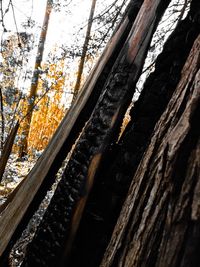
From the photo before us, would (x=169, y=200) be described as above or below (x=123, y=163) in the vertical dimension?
below

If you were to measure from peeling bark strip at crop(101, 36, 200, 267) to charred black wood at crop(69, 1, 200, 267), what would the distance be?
0.20 metres

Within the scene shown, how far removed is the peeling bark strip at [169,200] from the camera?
1.34ft

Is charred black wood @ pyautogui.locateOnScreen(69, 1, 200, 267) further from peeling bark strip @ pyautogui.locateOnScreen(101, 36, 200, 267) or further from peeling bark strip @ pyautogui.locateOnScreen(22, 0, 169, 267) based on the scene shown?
peeling bark strip @ pyautogui.locateOnScreen(101, 36, 200, 267)

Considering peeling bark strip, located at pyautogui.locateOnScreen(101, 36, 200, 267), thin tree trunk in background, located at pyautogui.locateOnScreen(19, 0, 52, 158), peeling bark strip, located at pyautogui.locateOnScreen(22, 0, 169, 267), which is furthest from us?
thin tree trunk in background, located at pyautogui.locateOnScreen(19, 0, 52, 158)

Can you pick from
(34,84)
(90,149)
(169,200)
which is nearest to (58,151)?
(90,149)

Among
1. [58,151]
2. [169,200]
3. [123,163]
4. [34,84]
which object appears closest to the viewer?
[169,200]

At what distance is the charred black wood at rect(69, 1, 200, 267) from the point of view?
0.78 metres

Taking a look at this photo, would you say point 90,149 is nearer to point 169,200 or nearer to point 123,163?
point 123,163

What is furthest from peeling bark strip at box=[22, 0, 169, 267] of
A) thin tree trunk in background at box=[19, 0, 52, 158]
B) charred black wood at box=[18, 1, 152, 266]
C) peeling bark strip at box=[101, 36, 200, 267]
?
thin tree trunk in background at box=[19, 0, 52, 158]

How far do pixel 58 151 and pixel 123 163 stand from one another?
0.24 metres

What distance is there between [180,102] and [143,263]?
1.03 feet

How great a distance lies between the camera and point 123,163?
2.62 ft

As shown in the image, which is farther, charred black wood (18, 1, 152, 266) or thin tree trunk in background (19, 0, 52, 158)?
thin tree trunk in background (19, 0, 52, 158)

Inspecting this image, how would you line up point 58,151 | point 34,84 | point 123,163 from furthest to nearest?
point 34,84, point 58,151, point 123,163
